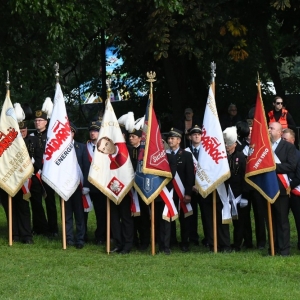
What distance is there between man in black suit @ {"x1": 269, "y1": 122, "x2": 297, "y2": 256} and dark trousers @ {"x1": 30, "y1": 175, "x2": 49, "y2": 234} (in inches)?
178

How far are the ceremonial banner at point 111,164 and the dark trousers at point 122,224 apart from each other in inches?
10.2

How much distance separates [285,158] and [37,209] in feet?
16.2

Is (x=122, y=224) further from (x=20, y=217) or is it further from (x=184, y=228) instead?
(x=20, y=217)

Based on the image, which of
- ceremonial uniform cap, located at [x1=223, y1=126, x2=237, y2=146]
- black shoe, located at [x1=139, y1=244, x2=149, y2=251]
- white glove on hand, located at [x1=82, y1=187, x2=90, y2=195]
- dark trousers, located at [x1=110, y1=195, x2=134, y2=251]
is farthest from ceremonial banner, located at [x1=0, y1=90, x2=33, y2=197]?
ceremonial uniform cap, located at [x1=223, y1=126, x2=237, y2=146]

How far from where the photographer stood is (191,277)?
1215cm

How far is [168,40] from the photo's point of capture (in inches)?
780

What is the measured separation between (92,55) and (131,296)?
725 inches

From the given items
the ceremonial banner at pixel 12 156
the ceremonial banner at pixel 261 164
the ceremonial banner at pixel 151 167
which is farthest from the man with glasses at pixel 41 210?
the ceremonial banner at pixel 261 164

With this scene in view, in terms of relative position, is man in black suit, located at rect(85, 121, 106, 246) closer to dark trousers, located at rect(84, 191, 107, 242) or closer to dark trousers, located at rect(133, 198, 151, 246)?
dark trousers, located at rect(84, 191, 107, 242)

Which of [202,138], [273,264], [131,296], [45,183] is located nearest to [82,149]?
[45,183]

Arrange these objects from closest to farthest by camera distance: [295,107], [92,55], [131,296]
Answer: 1. [131,296]
2. [295,107]
3. [92,55]

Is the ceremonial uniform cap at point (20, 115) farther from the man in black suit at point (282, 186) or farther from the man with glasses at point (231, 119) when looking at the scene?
the man with glasses at point (231, 119)

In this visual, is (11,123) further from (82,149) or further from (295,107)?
(295,107)

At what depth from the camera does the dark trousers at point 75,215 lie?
15.6m
